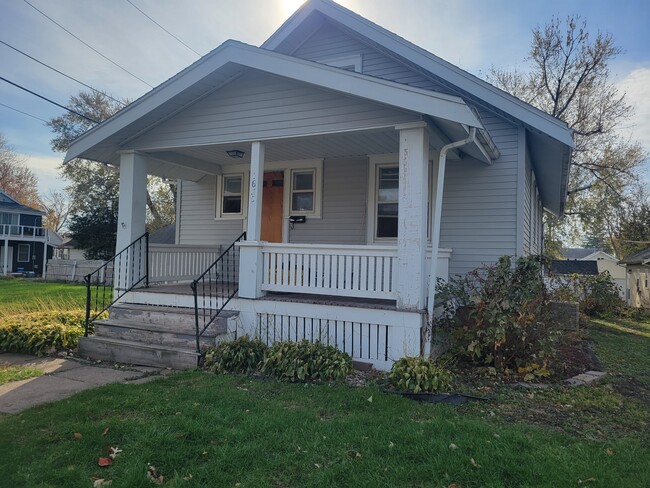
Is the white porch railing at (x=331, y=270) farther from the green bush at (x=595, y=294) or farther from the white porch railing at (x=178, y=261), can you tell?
the green bush at (x=595, y=294)

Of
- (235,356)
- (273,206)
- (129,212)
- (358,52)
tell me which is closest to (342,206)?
(273,206)

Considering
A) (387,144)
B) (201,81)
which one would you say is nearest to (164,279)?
(201,81)

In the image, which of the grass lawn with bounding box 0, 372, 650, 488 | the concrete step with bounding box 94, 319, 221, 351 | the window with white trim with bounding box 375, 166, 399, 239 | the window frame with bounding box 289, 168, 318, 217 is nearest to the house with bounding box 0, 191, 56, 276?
the window frame with bounding box 289, 168, 318, 217

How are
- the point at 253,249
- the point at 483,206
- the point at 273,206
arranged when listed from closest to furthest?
the point at 253,249 → the point at 483,206 → the point at 273,206

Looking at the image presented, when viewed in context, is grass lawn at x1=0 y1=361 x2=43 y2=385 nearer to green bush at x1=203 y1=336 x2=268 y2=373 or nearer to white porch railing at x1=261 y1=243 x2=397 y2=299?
green bush at x1=203 y1=336 x2=268 y2=373

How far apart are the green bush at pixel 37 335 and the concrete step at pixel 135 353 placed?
1.84 feet

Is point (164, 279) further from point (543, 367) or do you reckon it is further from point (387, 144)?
point (543, 367)

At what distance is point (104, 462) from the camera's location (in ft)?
9.79

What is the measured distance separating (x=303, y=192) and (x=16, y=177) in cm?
4699

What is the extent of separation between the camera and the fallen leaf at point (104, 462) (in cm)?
297

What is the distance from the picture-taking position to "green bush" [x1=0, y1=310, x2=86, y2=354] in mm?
6516

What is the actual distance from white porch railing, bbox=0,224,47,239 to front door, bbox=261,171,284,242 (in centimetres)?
3434

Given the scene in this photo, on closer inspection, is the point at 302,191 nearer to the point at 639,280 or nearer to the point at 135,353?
the point at 135,353

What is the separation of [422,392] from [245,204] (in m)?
5.86
